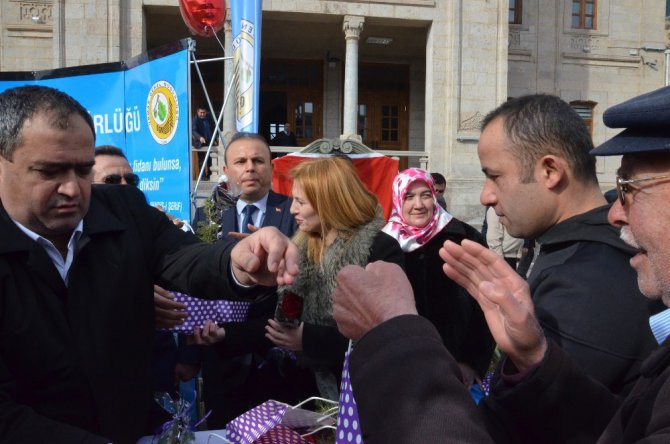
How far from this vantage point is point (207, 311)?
8.75ft

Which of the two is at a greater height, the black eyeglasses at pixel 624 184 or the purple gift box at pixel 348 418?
the black eyeglasses at pixel 624 184

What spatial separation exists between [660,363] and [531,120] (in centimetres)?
103

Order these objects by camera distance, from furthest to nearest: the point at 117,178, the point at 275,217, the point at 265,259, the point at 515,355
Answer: the point at 275,217 → the point at 117,178 → the point at 265,259 → the point at 515,355

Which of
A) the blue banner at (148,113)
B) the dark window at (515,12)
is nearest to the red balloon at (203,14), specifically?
the blue banner at (148,113)

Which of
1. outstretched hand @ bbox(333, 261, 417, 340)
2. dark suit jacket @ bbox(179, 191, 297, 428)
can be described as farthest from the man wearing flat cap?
dark suit jacket @ bbox(179, 191, 297, 428)

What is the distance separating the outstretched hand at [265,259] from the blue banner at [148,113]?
2750 millimetres

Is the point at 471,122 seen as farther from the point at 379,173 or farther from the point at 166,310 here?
the point at 166,310

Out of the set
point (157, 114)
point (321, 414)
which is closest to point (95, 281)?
point (321, 414)

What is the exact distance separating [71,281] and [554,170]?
1.56m

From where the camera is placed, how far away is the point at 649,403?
1.13 meters

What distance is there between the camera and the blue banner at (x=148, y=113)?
173 inches

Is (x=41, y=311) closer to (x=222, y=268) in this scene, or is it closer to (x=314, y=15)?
(x=222, y=268)

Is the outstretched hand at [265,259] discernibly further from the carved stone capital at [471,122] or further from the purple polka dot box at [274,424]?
the carved stone capital at [471,122]

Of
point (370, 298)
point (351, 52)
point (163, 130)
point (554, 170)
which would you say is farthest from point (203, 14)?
point (351, 52)
